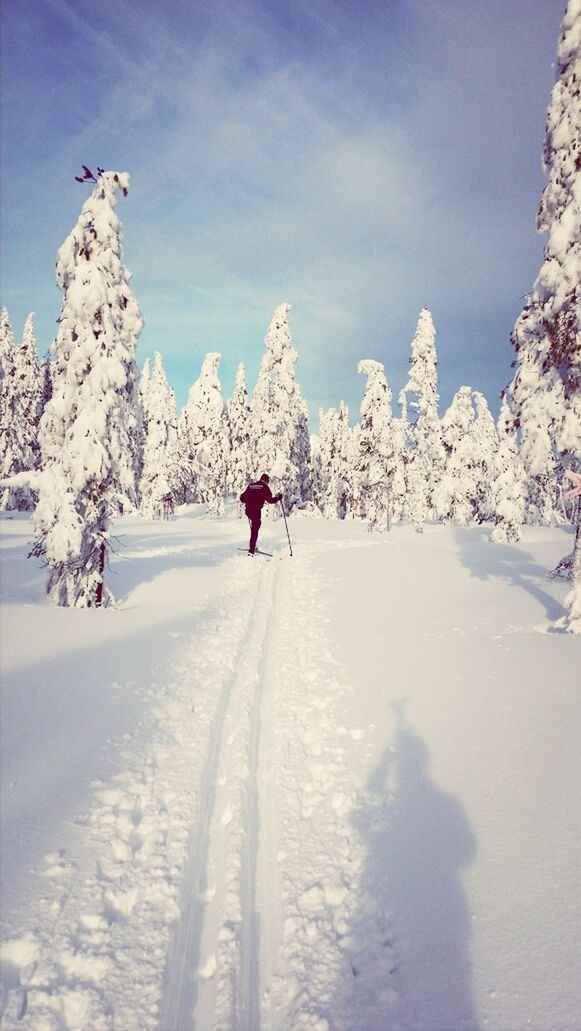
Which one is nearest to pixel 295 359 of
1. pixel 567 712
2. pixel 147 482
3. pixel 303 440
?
pixel 303 440

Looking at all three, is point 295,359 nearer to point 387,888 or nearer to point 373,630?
point 373,630

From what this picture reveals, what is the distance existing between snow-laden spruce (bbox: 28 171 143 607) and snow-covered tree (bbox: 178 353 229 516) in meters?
42.0

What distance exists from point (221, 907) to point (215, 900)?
0.27 feet

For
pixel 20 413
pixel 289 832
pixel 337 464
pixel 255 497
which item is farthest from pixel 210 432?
pixel 289 832

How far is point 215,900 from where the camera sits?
10.9 feet

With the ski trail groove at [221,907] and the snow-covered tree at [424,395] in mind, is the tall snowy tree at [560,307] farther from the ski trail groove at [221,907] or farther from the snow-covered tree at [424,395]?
the snow-covered tree at [424,395]

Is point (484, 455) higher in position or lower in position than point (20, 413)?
lower

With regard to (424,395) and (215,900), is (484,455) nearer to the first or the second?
(424,395)

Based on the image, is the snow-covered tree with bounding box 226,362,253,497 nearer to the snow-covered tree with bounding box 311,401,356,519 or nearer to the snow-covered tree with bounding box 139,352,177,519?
the snow-covered tree with bounding box 139,352,177,519

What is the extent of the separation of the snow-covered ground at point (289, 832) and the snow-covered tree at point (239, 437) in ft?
149

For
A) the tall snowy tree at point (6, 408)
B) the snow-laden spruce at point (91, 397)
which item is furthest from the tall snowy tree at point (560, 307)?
the tall snowy tree at point (6, 408)

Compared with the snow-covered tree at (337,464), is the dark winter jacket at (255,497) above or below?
below

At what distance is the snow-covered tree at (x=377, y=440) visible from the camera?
40.6 metres

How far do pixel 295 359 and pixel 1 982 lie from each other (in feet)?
139
